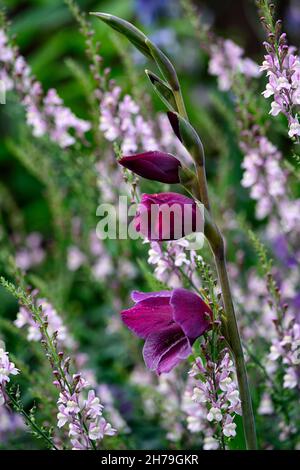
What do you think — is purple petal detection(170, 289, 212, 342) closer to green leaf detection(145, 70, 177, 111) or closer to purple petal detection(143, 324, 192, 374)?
purple petal detection(143, 324, 192, 374)

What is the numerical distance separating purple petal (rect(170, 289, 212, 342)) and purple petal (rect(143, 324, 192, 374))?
1.0 inches

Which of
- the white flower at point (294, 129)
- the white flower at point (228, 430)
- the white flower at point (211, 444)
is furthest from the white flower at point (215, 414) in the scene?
the white flower at point (294, 129)

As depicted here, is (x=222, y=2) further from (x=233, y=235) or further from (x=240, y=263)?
(x=240, y=263)

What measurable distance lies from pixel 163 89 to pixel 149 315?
0.64 feet

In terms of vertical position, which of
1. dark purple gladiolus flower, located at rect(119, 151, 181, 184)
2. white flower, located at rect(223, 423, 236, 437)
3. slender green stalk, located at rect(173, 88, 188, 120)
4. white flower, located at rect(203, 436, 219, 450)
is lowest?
white flower, located at rect(203, 436, 219, 450)

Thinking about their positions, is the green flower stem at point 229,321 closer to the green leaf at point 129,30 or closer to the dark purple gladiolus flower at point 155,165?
the dark purple gladiolus flower at point 155,165

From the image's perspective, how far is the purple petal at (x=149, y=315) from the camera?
0.64 metres

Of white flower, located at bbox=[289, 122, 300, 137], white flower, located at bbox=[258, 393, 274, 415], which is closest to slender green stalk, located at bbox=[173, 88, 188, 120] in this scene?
white flower, located at bbox=[289, 122, 300, 137]

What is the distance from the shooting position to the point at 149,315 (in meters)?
0.64

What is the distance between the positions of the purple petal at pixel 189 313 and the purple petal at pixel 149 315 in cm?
2

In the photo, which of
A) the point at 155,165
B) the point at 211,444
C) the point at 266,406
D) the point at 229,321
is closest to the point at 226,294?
the point at 229,321

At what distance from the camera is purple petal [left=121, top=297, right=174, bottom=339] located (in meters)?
0.64
